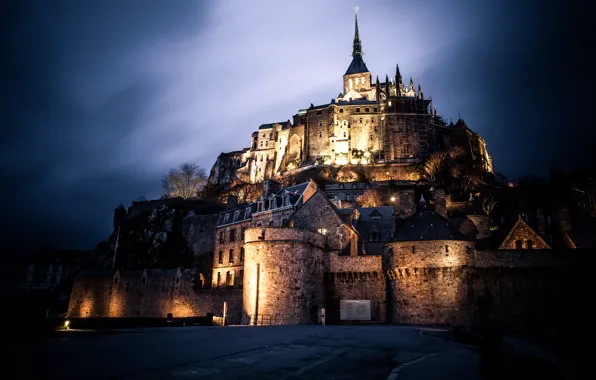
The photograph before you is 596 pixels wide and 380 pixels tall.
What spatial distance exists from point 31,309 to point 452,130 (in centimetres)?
8890

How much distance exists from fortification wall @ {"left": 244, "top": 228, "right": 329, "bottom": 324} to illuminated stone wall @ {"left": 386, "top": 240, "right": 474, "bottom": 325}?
7.15m

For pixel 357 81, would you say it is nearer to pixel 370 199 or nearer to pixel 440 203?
pixel 370 199

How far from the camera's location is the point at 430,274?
3369cm

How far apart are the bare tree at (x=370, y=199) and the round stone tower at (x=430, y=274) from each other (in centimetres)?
3300

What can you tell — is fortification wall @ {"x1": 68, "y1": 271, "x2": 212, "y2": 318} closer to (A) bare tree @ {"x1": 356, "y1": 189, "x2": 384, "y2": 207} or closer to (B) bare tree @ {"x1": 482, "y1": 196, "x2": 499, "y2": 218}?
(A) bare tree @ {"x1": 356, "y1": 189, "x2": 384, "y2": 207}

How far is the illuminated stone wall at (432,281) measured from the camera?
3284 centimetres

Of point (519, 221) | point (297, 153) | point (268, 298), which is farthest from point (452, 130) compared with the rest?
point (268, 298)

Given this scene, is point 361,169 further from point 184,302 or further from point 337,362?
point 337,362

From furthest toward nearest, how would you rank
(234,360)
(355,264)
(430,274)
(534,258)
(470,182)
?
(470,182) → (355,264) → (534,258) → (430,274) → (234,360)

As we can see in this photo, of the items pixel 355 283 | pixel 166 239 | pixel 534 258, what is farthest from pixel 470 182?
pixel 166 239

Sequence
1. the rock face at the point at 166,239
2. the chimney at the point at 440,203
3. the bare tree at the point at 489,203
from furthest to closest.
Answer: the bare tree at the point at 489,203 < the rock face at the point at 166,239 < the chimney at the point at 440,203

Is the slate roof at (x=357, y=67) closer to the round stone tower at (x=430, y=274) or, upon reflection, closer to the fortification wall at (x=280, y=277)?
the round stone tower at (x=430, y=274)

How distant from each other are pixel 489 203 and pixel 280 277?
45920 millimetres

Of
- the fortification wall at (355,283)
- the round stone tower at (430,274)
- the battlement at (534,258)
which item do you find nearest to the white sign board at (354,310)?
the fortification wall at (355,283)
